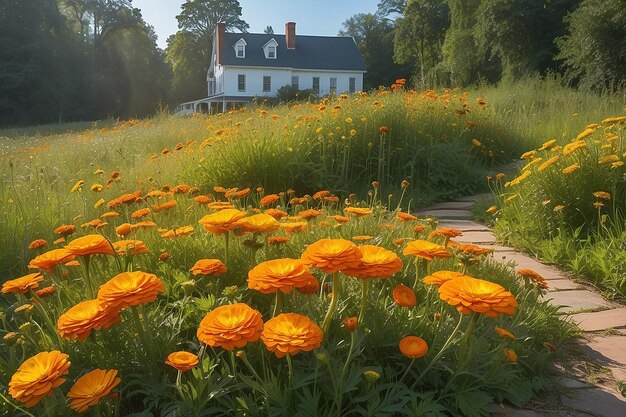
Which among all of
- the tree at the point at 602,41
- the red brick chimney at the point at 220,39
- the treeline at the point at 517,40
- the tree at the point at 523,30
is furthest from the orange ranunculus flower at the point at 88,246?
the red brick chimney at the point at 220,39

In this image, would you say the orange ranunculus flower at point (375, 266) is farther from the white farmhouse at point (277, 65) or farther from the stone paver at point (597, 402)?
the white farmhouse at point (277, 65)

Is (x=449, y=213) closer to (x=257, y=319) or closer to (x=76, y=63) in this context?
(x=257, y=319)

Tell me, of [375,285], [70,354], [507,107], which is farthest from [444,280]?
[507,107]

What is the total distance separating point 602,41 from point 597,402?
16095 millimetres

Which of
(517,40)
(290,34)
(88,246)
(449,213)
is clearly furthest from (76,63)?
(88,246)

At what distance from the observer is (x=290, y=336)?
125cm

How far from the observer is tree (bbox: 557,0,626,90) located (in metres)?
14.5

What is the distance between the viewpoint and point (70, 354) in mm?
1658

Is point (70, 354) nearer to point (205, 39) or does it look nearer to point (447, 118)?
point (447, 118)

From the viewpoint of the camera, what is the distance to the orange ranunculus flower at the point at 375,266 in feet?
4.53

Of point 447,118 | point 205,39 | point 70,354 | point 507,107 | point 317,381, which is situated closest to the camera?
point 317,381

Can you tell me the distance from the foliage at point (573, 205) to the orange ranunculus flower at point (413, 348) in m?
2.24

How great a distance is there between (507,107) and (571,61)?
26.5 feet

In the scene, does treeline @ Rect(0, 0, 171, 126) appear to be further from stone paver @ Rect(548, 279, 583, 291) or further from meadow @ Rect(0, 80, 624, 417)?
stone paver @ Rect(548, 279, 583, 291)
